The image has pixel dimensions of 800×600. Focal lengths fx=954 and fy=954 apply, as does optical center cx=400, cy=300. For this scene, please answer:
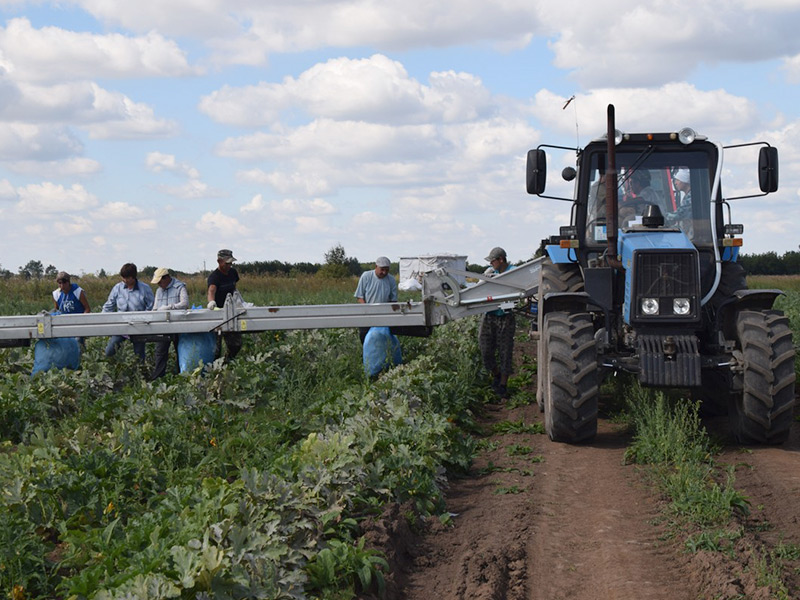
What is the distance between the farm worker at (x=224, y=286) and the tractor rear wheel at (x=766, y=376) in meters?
6.29

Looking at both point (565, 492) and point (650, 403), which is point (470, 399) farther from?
point (565, 492)

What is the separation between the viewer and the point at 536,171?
900 centimetres

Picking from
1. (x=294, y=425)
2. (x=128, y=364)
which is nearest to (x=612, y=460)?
(x=294, y=425)

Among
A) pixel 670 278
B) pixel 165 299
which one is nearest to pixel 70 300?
pixel 165 299

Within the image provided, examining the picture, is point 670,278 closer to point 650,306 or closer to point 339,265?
point 650,306

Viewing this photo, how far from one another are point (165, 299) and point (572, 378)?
5732 millimetres

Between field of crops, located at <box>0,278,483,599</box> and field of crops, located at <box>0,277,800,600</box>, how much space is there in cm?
1

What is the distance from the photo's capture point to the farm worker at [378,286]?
12680 millimetres

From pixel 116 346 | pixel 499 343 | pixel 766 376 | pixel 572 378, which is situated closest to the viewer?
pixel 766 376

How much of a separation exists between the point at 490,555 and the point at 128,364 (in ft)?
24.2

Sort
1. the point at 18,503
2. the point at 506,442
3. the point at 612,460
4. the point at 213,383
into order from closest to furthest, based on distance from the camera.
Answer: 1. the point at 18,503
2. the point at 612,460
3. the point at 506,442
4. the point at 213,383

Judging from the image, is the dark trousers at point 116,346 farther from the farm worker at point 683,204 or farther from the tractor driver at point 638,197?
the farm worker at point 683,204

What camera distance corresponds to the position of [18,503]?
5789mm

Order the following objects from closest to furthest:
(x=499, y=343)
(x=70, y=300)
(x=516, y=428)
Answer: (x=516, y=428) < (x=499, y=343) < (x=70, y=300)
